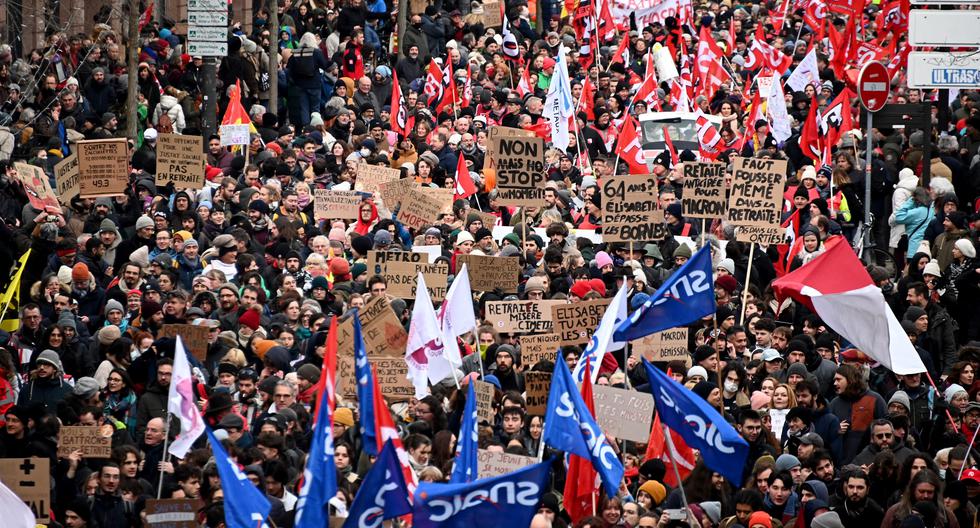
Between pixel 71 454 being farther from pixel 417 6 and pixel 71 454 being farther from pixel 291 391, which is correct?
pixel 417 6

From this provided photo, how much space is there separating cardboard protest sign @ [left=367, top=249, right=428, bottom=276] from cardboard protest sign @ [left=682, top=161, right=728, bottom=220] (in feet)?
8.83

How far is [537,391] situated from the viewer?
1514 centimetres

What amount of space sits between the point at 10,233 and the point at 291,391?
4931mm

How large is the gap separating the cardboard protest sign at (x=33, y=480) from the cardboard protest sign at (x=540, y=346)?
4115mm

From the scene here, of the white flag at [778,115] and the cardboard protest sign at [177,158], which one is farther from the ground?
the white flag at [778,115]

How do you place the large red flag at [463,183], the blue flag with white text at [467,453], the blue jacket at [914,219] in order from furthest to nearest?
the large red flag at [463,183], the blue jacket at [914,219], the blue flag with white text at [467,453]

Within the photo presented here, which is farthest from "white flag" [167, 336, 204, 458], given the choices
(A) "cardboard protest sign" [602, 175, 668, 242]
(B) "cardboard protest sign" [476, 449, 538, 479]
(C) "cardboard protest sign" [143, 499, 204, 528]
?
(A) "cardboard protest sign" [602, 175, 668, 242]

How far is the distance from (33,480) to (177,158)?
738 centimetres

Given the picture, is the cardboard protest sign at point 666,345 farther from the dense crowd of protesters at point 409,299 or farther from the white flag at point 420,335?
the white flag at point 420,335

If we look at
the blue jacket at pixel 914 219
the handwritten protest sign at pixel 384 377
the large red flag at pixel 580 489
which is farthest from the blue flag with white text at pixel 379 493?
the blue jacket at pixel 914 219

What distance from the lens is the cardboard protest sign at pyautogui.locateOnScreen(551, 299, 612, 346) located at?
1617 centimetres

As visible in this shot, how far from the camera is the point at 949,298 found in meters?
18.9

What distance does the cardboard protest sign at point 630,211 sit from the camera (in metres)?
18.7

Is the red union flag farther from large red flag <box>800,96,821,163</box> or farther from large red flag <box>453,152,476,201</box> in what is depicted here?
large red flag <box>453,152,476,201</box>
